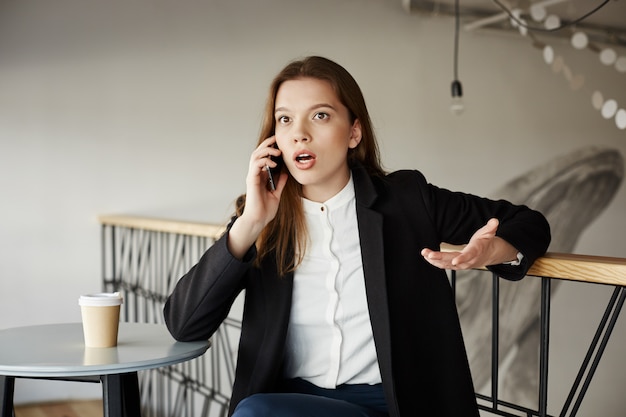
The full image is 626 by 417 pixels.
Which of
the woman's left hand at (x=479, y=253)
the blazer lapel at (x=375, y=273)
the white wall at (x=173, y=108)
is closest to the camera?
the woman's left hand at (x=479, y=253)

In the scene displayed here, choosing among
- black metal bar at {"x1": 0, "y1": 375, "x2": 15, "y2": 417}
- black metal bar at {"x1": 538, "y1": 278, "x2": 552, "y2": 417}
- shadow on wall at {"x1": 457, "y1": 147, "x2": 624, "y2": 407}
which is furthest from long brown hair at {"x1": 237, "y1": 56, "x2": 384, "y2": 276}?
shadow on wall at {"x1": 457, "y1": 147, "x2": 624, "y2": 407}

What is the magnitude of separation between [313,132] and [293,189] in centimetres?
15

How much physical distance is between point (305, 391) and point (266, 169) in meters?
0.47

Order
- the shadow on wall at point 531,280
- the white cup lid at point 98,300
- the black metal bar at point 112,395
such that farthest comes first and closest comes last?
1. the shadow on wall at point 531,280
2. the white cup lid at point 98,300
3. the black metal bar at point 112,395

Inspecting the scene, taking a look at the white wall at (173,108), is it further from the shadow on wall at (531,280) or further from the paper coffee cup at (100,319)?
the paper coffee cup at (100,319)

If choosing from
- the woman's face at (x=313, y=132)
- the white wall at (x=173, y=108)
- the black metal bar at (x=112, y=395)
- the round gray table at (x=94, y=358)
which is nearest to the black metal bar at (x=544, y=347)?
the woman's face at (x=313, y=132)

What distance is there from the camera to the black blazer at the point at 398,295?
155cm

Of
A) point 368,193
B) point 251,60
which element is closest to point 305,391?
point 368,193

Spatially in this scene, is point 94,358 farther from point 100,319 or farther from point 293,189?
point 293,189

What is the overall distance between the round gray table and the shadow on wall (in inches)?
177

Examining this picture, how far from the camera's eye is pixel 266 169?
5.36ft

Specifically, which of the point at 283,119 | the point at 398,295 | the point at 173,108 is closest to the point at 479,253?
the point at 398,295

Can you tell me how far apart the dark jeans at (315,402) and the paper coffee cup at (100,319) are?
1.38ft

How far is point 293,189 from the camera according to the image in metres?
1.71
